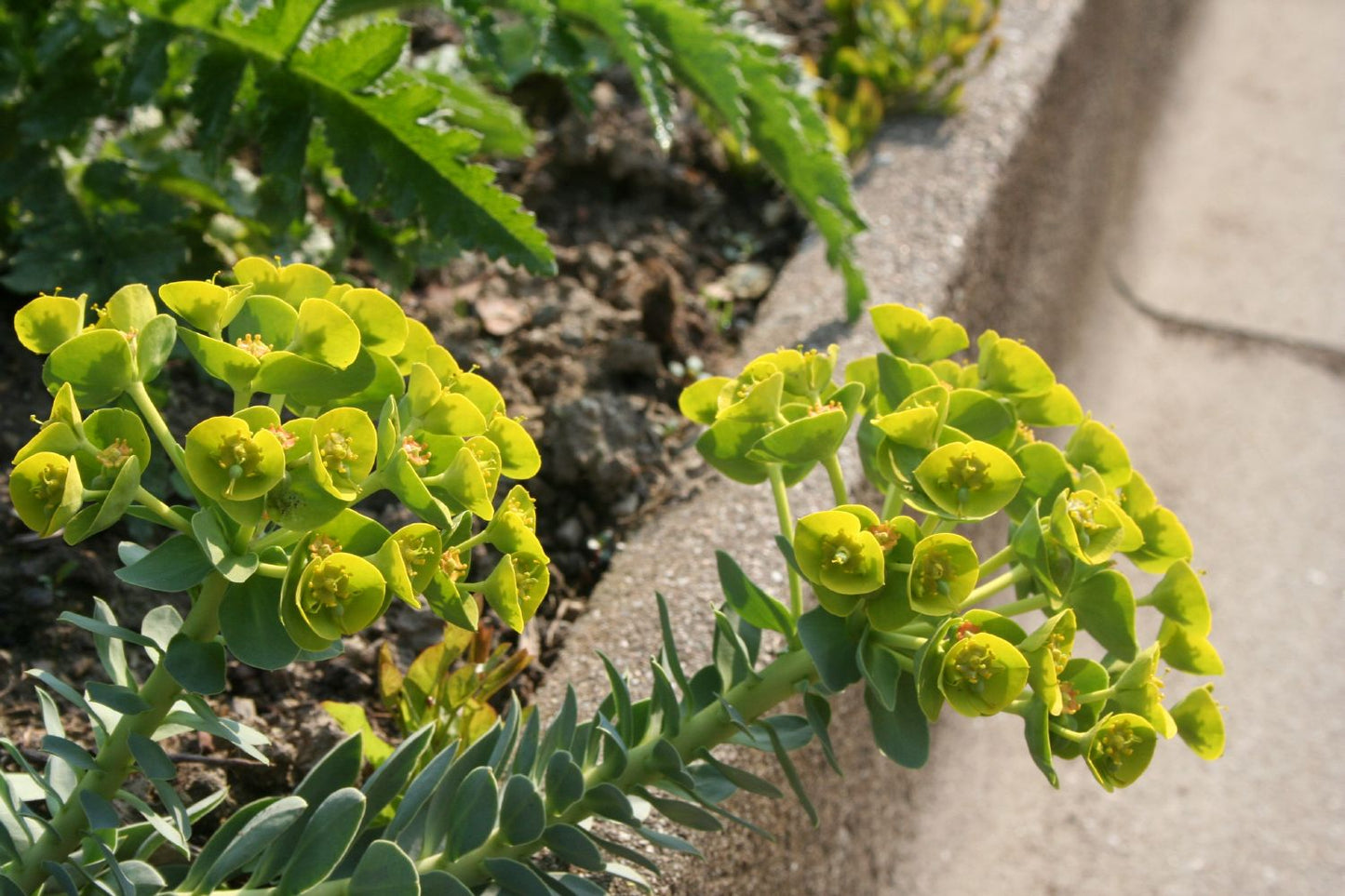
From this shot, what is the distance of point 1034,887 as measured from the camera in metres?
2.14

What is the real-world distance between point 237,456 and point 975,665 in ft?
1.84

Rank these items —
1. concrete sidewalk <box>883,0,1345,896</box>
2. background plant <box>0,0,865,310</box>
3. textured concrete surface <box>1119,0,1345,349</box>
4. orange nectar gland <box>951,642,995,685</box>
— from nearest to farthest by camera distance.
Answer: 1. orange nectar gland <box>951,642,995,685</box>
2. background plant <box>0,0,865,310</box>
3. concrete sidewalk <box>883,0,1345,896</box>
4. textured concrete surface <box>1119,0,1345,349</box>

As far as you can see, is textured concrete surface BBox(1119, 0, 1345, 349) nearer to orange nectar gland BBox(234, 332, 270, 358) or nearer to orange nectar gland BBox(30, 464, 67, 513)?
orange nectar gland BBox(234, 332, 270, 358)

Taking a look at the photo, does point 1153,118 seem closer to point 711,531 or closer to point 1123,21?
point 1123,21

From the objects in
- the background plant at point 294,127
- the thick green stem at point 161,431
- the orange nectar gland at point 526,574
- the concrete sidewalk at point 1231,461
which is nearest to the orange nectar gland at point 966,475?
the orange nectar gland at point 526,574

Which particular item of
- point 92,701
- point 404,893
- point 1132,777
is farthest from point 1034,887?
point 92,701

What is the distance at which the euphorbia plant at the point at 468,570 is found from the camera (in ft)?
3.05

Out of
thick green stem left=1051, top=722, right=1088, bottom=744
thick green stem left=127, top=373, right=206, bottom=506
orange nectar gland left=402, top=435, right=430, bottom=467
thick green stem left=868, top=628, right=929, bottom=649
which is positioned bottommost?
thick green stem left=1051, top=722, right=1088, bottom=744

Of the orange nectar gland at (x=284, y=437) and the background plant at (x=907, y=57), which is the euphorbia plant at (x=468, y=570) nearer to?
the orange nectar gland at (x=284, y=437)

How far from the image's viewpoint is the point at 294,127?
171 cm

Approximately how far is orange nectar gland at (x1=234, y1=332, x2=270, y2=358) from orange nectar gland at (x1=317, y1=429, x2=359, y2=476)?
0.32 ft

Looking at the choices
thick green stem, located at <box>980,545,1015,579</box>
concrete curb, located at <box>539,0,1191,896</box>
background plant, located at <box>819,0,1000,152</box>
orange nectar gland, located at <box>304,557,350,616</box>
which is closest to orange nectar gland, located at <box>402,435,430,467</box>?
orange nectar gland, located at <box>304,557,350,616</box>

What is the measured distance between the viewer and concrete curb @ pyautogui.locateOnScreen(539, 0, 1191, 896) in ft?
5.58

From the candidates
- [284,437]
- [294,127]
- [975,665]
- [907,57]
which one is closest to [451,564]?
[284,437]
